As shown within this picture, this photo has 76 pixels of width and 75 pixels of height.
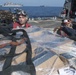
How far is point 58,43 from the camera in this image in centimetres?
451

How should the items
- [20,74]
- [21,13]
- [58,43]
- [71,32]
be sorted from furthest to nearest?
[21,13], [71,32], [58,43], [20,74]

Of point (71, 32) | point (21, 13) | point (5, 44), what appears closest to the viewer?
point (5, 44)

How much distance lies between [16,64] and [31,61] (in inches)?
7.0

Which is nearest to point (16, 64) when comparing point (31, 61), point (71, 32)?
point (31, 61)

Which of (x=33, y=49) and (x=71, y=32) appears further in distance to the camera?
(x=71, y=32)

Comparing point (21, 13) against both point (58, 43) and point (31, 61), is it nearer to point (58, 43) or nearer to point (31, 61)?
point (58, 43)

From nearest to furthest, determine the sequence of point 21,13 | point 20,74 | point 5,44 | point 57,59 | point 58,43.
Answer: point 20,74
point 57,59
point 5,44
point 58,43
point 21,13

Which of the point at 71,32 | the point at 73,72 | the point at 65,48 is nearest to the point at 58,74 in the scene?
the point at 73,72

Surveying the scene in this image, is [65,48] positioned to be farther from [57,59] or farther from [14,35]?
[14,35]

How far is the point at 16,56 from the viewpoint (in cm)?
391

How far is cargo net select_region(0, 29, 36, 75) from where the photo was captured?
11.8 ft

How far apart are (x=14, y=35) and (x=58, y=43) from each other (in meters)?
0.70

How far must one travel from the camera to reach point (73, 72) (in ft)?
12.1

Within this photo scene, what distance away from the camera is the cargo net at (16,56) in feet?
11.8
